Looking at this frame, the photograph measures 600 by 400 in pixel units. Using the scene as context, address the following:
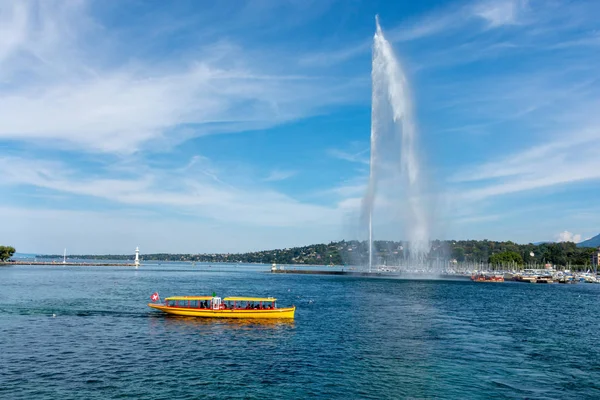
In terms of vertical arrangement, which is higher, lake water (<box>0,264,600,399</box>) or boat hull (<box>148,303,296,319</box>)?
boat hull (<box>148,303,296,319</box>)

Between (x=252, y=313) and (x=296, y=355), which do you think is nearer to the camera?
(x=296, y=355)

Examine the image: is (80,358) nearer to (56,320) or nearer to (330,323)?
(56,320)

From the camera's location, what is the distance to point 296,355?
129 ft

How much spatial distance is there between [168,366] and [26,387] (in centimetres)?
928

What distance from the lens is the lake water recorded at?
2948 centimetres

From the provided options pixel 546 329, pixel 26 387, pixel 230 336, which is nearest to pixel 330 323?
pixel 230 336

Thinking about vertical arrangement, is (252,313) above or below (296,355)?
above

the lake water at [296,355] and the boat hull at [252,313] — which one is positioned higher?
the boat hull at [252,313]

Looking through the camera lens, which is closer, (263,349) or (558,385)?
(558,385)

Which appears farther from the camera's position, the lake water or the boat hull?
the boat hull

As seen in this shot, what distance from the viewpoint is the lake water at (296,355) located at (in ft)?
96.7

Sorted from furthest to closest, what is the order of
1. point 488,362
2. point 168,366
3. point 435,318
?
point 435,318
point 488,362
point 168,366

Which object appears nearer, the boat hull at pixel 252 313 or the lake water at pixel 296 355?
the lake water at pixel 296 355

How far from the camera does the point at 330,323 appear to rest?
57.0 m
